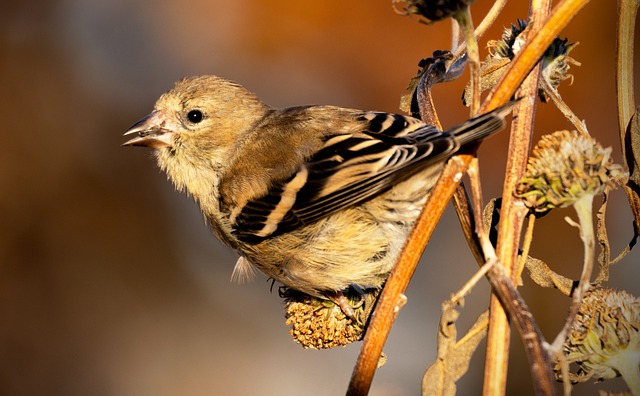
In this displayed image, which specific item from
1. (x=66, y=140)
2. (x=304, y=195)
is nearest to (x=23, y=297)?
(x=66, y=140)

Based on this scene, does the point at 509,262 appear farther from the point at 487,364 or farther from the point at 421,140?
the point at 421,140

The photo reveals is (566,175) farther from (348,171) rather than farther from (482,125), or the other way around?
(348,171)

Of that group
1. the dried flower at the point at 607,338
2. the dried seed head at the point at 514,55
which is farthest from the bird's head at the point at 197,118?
the dried flower at the point at 607,338

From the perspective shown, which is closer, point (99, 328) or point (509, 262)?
point (509, 262)

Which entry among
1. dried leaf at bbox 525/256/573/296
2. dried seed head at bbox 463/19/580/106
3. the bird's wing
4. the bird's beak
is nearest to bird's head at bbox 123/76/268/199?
the bird's beak

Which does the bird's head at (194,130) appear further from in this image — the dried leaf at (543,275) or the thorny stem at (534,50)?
the thorny stem at (534,50)
